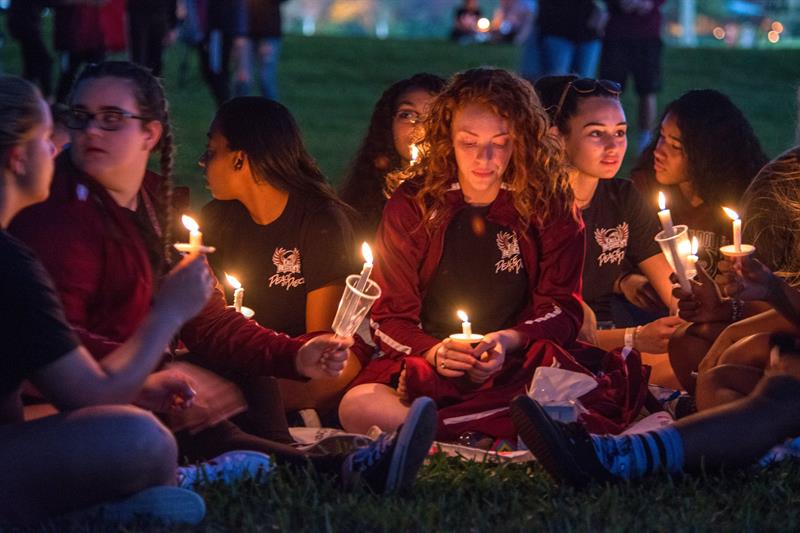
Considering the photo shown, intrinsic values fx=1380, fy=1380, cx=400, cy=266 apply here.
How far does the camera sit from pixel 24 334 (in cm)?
315

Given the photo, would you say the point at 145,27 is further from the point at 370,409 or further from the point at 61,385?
the point at 61,385

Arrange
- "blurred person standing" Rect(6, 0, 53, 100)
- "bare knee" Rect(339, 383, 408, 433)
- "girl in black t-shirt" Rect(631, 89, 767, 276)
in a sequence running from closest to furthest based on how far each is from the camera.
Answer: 1. "bare knee" Rect(339, 383, 408, 433)
2. "girl in black t-shirt" Rect(631, 89, 767, 276)
3. "blurred person standing" Rect(6, 0, 53, 100)

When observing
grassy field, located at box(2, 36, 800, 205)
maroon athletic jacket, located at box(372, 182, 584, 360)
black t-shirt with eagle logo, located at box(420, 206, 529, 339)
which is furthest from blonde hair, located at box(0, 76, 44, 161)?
grassy field, located at box(2, 36, 800, 205)

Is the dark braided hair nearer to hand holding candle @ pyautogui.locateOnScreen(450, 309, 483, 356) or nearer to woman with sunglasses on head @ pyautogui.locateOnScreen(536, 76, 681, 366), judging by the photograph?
hand holding candle @ pyautogui.locateOnScreen(450, 309, 483, 356)

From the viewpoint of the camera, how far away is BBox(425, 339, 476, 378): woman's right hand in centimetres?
436

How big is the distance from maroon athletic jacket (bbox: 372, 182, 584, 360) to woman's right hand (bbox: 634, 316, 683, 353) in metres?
0.53

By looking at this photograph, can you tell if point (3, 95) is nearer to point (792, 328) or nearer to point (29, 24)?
point (792, 328)

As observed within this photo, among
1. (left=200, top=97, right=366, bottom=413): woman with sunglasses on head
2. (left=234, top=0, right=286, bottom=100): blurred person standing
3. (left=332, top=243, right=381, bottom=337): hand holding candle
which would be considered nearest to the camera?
(left=332, top=243, right=381, bottom=337): hand holding candle

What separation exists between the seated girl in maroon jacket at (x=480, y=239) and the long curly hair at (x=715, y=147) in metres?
1.17

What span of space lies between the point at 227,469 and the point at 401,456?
1.78 feet

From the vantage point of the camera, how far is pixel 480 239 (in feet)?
15.9

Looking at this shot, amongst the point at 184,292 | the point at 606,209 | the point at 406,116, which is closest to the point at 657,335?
the point at 606,209

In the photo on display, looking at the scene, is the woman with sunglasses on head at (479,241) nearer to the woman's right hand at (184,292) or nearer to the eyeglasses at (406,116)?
the eyeglasses at (406,116)

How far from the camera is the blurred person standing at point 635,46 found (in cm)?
1125
